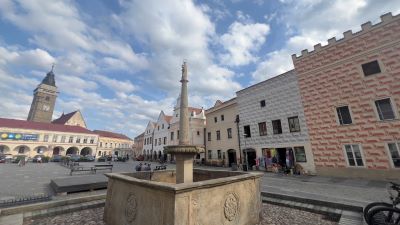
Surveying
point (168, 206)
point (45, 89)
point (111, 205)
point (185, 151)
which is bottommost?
point (111, 205)

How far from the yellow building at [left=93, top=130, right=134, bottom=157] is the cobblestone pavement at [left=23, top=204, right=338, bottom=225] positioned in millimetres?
70413

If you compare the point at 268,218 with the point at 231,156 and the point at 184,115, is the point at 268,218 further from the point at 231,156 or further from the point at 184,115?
the point at 231,156

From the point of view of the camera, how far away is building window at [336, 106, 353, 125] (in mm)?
15164

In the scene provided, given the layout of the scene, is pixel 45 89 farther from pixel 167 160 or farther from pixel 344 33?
pixel 344 33

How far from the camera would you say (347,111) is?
15242mm

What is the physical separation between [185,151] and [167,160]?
3882 centimetres

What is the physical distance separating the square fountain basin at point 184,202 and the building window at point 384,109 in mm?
13925

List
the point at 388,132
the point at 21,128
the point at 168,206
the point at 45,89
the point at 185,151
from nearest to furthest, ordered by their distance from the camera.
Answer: the point at 168,206, the point at 185,151, the point at 388,132, the point at 21,128, the point at 45,89

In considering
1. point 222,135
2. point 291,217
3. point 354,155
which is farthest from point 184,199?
point 222,135

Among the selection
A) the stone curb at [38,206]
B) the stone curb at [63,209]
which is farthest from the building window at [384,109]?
the stone curb at [38,206]

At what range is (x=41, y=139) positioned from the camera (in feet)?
174

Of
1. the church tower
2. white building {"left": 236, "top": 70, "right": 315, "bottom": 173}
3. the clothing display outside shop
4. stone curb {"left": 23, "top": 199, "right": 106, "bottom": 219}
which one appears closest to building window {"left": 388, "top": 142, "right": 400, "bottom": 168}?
white building {"left": 236, "top": 70, "right": 315, "bottom": 173}

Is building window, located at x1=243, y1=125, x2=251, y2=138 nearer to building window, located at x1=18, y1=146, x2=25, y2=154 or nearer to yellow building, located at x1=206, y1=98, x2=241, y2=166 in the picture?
yellow building, located at x1=206, y1=98, x2=241, y2=166

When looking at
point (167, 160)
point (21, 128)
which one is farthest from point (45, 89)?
point (167, 160)
